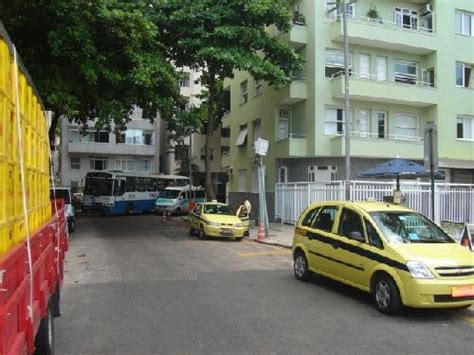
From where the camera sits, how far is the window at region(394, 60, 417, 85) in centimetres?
3053

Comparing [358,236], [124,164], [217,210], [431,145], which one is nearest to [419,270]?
[358,236]

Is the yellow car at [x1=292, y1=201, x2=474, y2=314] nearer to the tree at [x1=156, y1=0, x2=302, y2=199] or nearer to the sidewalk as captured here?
the sidewalk

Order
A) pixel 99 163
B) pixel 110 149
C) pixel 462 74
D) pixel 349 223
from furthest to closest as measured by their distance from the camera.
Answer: pixel 99 163 → pixel 110 149 → pixel 462 74 → pixel 349 223

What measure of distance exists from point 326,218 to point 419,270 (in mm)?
2797

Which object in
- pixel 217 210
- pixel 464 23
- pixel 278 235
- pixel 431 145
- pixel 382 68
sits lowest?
pixel 278 235

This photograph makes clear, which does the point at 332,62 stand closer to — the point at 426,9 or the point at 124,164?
the point at 426,9

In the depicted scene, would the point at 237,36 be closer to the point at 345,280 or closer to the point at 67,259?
the point at 67,259

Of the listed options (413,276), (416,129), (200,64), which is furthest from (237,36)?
(413,276)

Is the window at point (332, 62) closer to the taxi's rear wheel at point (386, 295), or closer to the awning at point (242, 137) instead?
the awning at point (242, 137)

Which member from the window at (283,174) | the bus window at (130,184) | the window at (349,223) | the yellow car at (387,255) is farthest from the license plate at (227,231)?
the bus window at (130,184)

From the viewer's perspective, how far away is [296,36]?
93.1 ft

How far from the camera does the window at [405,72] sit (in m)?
30.5

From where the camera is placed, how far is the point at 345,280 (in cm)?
953

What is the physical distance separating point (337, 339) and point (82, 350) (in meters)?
3.03
